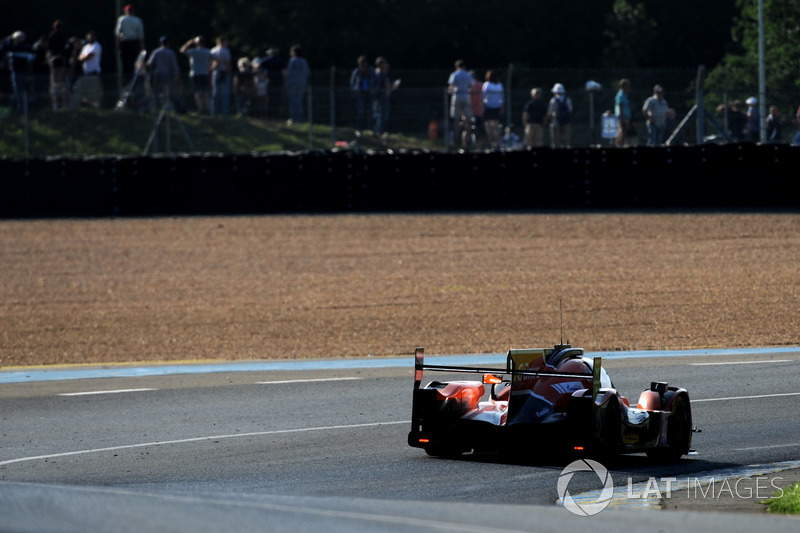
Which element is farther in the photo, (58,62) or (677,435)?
(58,62)

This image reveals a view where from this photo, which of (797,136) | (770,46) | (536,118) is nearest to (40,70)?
(536,118)

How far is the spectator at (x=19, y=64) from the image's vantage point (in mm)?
26391

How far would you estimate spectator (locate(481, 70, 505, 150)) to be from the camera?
24.4 m

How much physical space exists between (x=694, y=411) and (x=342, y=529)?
322 inches

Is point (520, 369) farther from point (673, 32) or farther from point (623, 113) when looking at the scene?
point (673, 32)

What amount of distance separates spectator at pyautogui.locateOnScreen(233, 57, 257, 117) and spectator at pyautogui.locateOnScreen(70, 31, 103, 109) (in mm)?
3337

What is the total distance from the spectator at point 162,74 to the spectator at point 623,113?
32.2 ft

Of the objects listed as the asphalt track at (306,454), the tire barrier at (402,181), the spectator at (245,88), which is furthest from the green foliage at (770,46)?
the asphalt track at (306,454)

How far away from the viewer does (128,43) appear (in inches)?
1110

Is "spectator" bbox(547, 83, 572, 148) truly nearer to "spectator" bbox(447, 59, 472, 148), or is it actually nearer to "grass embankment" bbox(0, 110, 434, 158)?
"spectator" bbox(447, 59, 472, 148)

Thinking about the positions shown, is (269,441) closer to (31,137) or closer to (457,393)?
(457,393)

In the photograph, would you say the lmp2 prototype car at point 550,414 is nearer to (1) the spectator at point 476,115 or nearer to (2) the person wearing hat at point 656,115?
(2) the person wearing hat at point 656,115

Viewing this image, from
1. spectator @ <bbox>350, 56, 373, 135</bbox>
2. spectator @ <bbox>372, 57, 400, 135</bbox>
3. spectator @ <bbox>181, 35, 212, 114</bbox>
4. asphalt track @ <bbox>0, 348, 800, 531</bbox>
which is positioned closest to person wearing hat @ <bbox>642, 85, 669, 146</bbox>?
spectator @ <bbox>372, 57, 400, 135</bbox>

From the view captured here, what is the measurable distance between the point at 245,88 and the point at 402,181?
4.84m
